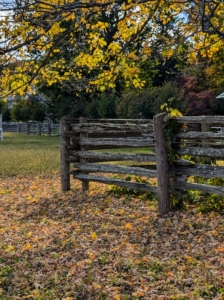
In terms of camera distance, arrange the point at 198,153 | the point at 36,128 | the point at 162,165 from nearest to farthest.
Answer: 1. the point at 198,153
2. the point at 162,165
3. the point at 36,128

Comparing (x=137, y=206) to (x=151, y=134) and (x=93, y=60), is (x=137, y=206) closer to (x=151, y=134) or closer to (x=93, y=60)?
(x=151, y=134)

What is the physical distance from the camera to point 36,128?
137 feet

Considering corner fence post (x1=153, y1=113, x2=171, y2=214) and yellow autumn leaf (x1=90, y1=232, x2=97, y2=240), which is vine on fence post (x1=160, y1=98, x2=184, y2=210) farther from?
yellow autumn leaf (x1=90, y1=232, x2=97, y2=240)

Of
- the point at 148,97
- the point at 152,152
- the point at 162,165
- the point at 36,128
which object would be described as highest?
the point at 148,97

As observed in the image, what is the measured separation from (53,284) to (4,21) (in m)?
2.54

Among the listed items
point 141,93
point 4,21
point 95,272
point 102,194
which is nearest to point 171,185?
point 102,194

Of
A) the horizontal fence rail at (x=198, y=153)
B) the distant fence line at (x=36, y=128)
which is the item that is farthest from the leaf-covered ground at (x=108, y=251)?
the distant fence line at (x=36, y=128)

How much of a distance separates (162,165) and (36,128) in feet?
120

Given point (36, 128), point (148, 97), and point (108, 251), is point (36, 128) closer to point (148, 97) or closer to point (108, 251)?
point (148, 97)

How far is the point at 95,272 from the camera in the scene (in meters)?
4.34

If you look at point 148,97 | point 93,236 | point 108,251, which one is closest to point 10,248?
point 93,236

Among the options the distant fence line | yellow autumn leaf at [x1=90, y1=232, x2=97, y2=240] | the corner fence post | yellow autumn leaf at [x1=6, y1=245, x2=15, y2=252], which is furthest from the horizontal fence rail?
the distant fence line

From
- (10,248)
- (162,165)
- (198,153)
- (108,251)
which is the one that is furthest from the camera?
(162,165)

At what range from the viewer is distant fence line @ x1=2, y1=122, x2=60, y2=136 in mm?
38656
